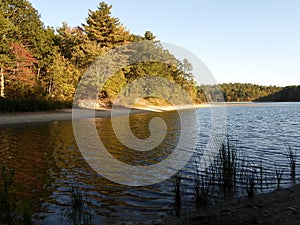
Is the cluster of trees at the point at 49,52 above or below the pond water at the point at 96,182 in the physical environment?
above

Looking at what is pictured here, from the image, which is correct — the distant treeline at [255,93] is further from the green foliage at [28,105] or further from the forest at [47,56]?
the green foliage at [28,105]

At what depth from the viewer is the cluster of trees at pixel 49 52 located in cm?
3034

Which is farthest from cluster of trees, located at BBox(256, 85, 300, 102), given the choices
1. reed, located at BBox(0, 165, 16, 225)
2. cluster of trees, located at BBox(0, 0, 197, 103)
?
reed, located at BBox(0, 165, 16, 225)

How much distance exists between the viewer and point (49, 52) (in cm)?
3953

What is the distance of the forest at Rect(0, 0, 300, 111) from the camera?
2945cm

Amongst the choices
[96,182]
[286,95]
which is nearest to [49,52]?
[96,182]

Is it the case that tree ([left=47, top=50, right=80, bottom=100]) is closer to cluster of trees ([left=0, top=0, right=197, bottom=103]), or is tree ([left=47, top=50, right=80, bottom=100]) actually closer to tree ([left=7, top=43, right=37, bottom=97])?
cluster of trees ([left=0, top=0, right=197, bottom=103])

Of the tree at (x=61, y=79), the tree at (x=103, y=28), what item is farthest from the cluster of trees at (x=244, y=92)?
the tree at (x=61, y=79)

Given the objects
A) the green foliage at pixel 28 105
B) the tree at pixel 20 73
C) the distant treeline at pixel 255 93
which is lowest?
the green foliage at pixel 28 105

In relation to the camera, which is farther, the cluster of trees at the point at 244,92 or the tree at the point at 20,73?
the cluster of trees at the point at 244,92

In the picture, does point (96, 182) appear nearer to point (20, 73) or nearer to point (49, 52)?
point (20, 73)

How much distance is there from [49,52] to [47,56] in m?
1.07

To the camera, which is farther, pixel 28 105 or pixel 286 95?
pixel 286 95

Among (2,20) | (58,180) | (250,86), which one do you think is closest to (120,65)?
(2,20)
